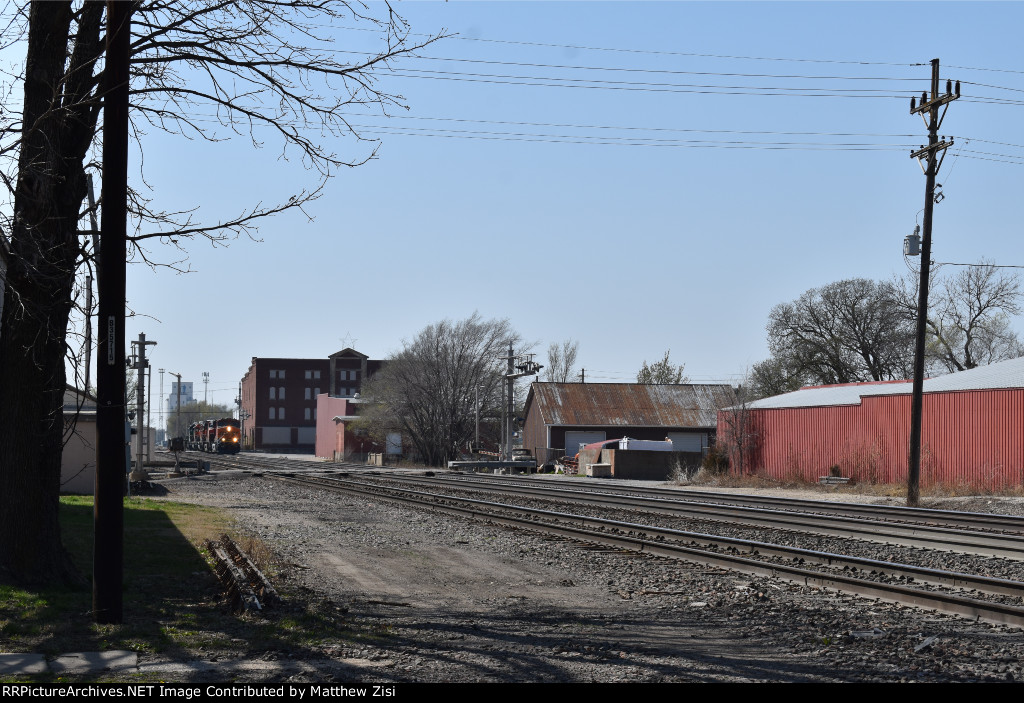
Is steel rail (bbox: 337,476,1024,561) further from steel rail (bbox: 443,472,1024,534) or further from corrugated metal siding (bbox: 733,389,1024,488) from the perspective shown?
corrugated metal siding (bbox: 733,389,1024,488)

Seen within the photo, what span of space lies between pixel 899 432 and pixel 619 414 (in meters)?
31.1

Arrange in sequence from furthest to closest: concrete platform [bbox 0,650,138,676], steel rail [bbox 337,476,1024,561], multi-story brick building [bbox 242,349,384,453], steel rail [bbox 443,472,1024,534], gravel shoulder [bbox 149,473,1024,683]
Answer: multi-story brick building [bbox 242,349,384,453]
steel rail [bbox 443,472,1024,534]
steel rail [bbox 337,476,1024,561]
gravel shoulder [bbox 149,473,1024,683]
concrete platform [bbox 0,650,138,676]

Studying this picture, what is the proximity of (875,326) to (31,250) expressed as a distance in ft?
250

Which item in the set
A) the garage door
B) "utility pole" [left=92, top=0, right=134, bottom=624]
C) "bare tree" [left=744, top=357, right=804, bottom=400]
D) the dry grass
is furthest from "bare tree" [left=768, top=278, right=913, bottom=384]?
"utility pole" [left=92, top=0, right=134, bottom=624]

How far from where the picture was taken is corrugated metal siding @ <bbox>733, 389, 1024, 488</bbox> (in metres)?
31.4

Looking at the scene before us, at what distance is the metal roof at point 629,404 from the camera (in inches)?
2559

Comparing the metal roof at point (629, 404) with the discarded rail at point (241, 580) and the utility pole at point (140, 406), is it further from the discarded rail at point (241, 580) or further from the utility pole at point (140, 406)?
Answer: the discarded rail at point (241, 580)

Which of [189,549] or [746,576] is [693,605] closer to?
[746,576]

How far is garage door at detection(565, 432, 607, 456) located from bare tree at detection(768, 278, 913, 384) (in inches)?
851

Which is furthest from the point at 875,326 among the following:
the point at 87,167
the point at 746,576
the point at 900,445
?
the point at 87,167

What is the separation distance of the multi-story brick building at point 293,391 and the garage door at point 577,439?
6939cm

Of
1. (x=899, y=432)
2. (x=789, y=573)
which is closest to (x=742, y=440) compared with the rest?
(x=899, y=432)

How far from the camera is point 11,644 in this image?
760 cm

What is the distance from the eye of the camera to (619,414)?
216ft
